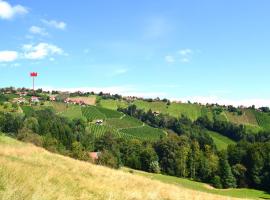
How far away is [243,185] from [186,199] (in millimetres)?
109889

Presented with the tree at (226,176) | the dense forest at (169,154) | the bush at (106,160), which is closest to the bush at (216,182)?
the dense forest at (169,154)

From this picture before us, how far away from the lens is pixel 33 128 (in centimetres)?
15688

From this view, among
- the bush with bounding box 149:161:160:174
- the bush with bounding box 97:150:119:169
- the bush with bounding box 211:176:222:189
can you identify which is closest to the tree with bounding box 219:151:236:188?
the bush with bounding box 211:176:222:189

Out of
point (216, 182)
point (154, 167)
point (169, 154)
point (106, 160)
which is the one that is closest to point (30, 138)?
point (106, 160)

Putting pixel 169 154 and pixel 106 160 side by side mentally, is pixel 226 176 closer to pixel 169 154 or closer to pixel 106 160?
pixel 169 154

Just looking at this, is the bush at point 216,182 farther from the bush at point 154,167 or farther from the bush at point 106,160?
the bush at point 106,160

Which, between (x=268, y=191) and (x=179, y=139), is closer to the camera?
(x=268, y=191)

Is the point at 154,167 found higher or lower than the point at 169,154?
lower

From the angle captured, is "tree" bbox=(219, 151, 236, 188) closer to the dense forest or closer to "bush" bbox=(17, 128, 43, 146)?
the dense forest

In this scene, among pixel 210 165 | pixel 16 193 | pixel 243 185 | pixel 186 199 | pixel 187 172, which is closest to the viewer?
pixel 16 193

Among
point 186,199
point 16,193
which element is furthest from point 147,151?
point 16,193

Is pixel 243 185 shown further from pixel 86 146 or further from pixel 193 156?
pixel 86 146

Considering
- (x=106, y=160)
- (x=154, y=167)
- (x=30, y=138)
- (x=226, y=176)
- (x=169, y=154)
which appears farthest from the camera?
(x=169, y=154)

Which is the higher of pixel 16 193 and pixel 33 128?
pixel 16 193
